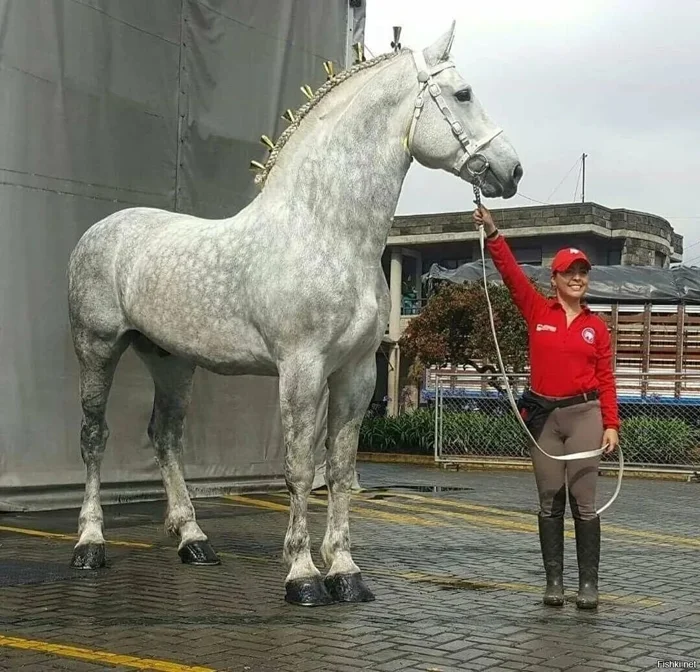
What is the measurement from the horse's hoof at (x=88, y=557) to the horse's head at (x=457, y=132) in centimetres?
311

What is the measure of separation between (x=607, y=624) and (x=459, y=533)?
372 cm

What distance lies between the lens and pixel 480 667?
4.36m

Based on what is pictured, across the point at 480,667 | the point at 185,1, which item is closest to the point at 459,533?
the point at 480,667

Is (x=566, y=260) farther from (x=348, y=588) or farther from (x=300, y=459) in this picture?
(x=348, y=588)

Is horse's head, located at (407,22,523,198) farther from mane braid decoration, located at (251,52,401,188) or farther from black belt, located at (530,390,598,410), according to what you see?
black belt, located at (530,390,598,410)

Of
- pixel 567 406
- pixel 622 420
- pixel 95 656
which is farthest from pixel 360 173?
pixel 622 420

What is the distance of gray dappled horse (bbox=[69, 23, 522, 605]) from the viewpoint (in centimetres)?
571

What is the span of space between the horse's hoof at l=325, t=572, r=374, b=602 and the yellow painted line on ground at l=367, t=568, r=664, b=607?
0.71 m

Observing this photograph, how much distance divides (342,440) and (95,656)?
198cm

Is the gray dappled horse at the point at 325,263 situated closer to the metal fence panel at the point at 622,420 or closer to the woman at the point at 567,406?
the woman at the point at 567,406

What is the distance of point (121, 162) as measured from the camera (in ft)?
33.9

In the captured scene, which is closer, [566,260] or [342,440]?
[566,260]

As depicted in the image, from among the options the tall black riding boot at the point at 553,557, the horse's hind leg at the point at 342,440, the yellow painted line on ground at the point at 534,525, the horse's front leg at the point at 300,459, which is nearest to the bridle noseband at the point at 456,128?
the horse's hind leg at the point at 342,440

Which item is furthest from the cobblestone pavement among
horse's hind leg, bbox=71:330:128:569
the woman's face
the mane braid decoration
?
the mane braid decoration
